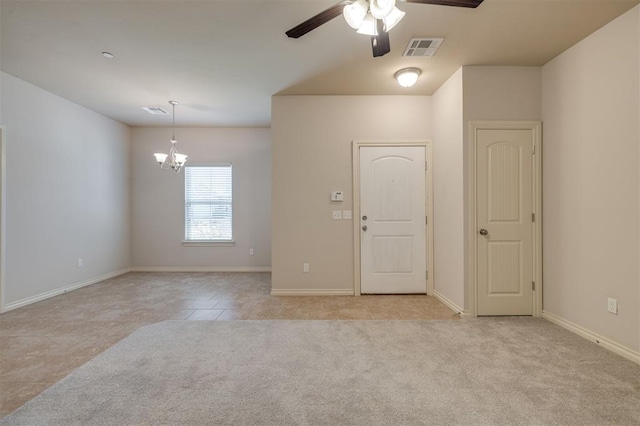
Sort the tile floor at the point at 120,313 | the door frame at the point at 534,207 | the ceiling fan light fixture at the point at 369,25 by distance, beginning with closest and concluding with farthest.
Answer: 1. the ceiling fan light fixture at the point at 369,25
2. the tile floor at the point at 120,313
3. the door frame at the point at 534,207

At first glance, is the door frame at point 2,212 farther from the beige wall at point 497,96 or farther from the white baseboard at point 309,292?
the beige wall at point 497,96

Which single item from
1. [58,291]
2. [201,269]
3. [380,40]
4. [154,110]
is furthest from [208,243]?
[380,40]

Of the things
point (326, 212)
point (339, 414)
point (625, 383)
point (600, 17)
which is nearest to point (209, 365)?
point (339, 414)

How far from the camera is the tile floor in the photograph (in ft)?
7.20

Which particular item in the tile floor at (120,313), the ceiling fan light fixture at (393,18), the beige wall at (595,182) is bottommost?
the tile floor at (120,313)

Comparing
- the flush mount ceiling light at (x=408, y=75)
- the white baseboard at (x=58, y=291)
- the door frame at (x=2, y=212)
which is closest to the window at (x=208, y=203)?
the white baseboard at (x=58, y=291)

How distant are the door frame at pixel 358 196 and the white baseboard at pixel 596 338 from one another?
1.32 meters

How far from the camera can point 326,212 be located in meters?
4.01

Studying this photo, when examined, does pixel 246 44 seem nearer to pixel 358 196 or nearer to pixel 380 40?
pixel 380 40

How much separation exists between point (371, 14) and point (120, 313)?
382 centimetres

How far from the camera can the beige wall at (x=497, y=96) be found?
317 centimetres

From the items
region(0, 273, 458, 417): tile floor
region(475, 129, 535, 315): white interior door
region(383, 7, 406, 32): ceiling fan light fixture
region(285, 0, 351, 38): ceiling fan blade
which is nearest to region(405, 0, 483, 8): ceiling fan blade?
region(383, 7, 406, 32): ceiling fan light fixture

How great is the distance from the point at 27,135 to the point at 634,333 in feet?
21.5

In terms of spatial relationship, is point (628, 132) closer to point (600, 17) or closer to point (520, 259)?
point (600, 17)
